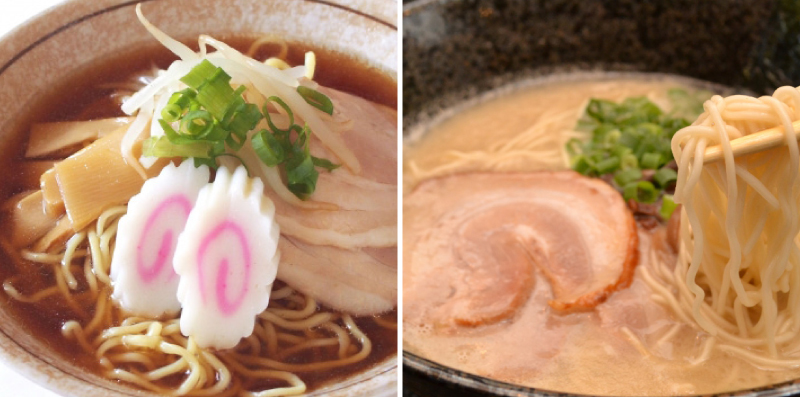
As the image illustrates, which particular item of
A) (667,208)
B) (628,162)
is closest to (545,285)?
(667,208)

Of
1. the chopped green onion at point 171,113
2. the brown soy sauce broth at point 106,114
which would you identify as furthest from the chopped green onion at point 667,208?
the chopped green onion at point 171,113

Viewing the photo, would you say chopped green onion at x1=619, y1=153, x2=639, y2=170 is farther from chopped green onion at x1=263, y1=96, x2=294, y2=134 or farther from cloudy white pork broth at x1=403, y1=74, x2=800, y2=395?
chopped green onion at x1=263, y1=96, x2=294, y2=134

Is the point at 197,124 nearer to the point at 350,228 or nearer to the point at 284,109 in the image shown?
the point at 284,109

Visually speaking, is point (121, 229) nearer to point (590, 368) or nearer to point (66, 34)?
point (66, 34)

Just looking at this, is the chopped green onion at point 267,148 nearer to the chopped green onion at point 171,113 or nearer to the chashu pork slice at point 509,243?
the chopped green onion at point 171,113

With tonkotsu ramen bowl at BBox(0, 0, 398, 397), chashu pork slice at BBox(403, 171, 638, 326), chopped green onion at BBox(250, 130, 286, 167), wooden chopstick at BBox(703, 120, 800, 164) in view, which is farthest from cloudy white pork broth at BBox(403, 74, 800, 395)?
chopped green onion at BBox(250, 130, 286, 167)
